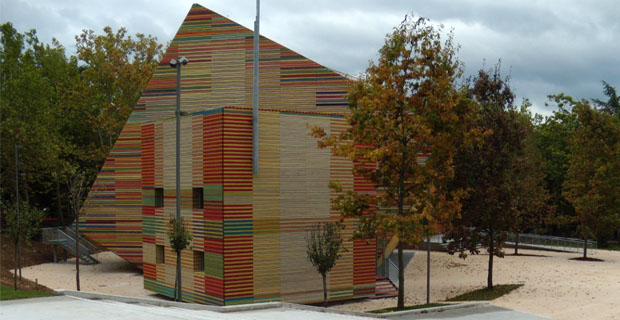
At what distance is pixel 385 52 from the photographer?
802 inches

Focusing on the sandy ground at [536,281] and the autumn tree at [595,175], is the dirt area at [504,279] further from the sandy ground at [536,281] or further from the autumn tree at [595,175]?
the autumn tree at [595,175]

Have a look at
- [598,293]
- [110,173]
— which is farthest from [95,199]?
[598,293]

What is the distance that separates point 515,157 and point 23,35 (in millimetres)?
47057

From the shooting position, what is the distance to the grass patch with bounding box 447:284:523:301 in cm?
2369

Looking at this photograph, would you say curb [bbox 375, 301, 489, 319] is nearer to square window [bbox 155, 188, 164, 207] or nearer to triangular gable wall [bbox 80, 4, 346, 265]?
triangular gable wall [bbox 80, 4, 346, 265]

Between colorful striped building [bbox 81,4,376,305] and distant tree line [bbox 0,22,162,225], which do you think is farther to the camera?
distant tree line [bbox 0,22,162,225]

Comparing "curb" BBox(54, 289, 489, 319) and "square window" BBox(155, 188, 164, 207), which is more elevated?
"square window" BBox(155, 188, 164, 207)

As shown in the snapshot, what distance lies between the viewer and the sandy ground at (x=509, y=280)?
69.8 ft

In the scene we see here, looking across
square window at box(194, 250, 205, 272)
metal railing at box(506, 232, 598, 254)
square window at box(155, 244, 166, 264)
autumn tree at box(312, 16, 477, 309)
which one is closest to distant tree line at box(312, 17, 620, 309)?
autumn tree at box(312, 16, 477, 309)

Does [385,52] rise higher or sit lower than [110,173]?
higher

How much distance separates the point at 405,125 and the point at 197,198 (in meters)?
9.23

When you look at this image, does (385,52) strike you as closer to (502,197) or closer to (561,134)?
(502,197)

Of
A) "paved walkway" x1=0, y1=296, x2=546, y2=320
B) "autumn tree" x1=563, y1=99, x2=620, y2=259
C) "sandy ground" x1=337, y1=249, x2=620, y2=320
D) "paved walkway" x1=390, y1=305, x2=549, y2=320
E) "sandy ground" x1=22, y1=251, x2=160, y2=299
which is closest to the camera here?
"paved walkway" x1=0, y1=296, x2=546, y2=320

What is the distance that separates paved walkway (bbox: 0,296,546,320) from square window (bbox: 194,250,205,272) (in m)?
4.49
